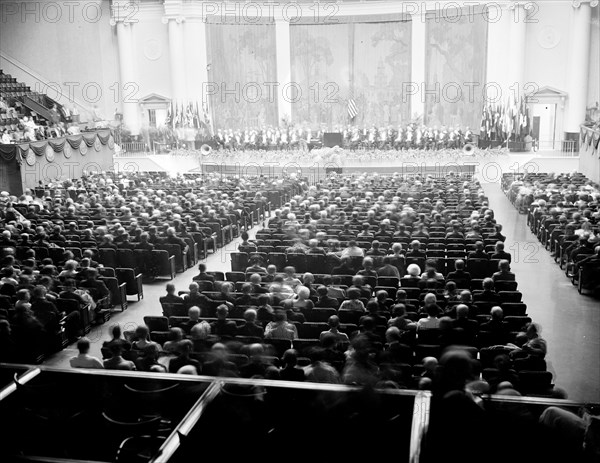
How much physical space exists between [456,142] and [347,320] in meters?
21.7

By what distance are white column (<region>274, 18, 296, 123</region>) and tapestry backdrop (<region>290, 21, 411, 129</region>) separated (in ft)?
1.13

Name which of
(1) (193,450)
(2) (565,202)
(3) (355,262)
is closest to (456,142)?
(2) (565,202)

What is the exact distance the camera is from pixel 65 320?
10.4 m

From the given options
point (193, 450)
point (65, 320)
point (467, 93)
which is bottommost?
point (65, 320)

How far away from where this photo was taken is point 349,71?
117 ft

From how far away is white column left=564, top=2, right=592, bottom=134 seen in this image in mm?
30469

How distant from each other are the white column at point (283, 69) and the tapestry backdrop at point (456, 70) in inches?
283

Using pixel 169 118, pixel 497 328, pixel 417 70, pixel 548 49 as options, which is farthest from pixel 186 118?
pixel 497 328

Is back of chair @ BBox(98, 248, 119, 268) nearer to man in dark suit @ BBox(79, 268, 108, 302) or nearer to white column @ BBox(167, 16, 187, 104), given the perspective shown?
man in dark suit @ BBox(79, 268, 108, 302)

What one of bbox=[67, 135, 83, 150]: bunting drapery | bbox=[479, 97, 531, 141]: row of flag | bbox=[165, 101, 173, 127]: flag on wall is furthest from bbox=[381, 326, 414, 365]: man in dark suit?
bbox=[165, 101, 173, 127]: flag on wall

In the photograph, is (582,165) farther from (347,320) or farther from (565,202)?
(347,320)

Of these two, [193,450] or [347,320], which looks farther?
[347,320]

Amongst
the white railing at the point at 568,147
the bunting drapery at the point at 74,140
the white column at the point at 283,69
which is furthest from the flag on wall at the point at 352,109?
the bunting drapery at the point at 74,140

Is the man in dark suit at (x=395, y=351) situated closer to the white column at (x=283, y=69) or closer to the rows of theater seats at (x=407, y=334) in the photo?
the rows of theater seats at (x=407, y=334)
